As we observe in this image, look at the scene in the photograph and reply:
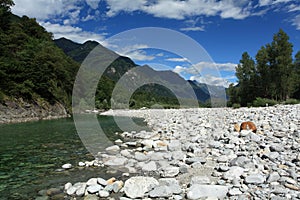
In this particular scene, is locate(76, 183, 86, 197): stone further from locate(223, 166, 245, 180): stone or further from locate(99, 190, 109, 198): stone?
locate(223, 166, 245, 180): stone

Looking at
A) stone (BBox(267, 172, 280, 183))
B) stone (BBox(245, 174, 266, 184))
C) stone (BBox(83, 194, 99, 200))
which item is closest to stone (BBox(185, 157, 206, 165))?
stone (BBox(245, 174, 266, 184))

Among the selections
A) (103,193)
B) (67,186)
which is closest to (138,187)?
(103,193)

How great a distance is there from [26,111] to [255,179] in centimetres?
2726

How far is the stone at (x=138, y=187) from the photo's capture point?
192 inches

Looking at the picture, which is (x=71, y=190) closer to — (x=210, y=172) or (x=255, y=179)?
(x=210, y=172)

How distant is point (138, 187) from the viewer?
5.07 meters

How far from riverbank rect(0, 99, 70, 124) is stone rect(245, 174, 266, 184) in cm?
2379

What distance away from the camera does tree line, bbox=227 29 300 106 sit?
112ft

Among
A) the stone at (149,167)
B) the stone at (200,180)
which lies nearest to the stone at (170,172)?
the stone at (149,167)

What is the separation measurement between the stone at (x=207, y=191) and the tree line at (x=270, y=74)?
29071 mm

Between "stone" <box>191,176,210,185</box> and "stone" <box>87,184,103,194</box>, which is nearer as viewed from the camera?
"stone" <box>87,184,103,194</box>

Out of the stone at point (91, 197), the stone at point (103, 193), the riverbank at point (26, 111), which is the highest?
the riverbank at point (26, 111)

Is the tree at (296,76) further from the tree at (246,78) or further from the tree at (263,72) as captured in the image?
the tree at (246,78)

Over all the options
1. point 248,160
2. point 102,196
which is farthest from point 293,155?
point 102,196
